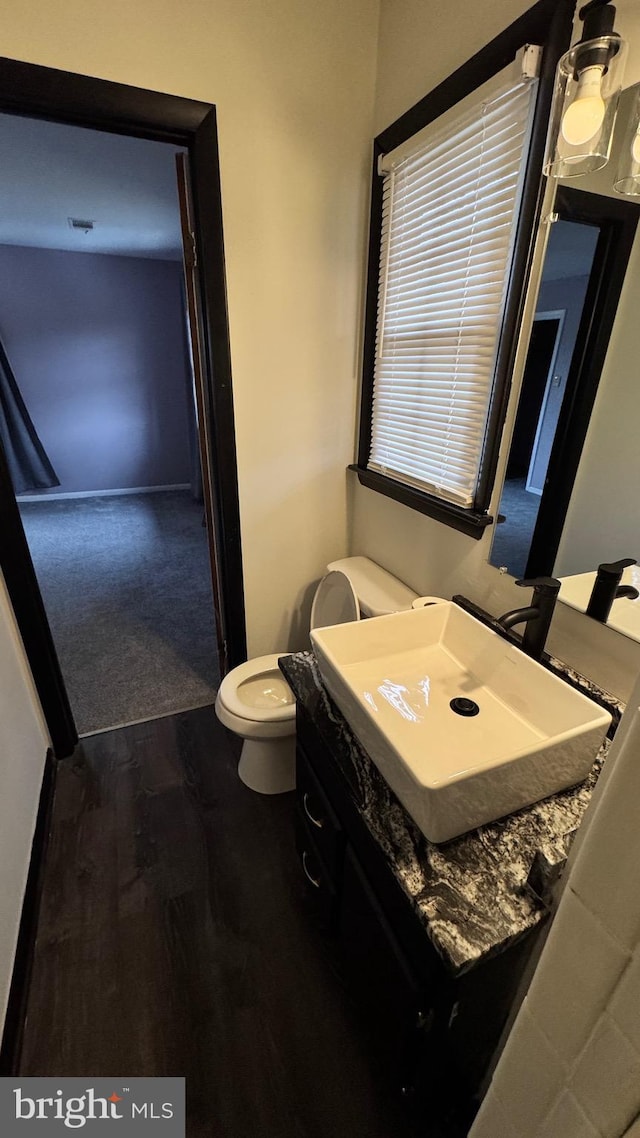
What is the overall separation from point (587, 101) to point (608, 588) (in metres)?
0.92

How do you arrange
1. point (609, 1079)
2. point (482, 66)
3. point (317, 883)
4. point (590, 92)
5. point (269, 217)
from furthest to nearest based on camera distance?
1. point (269, 217)
2. point (317, 883)
3. point (482, 66)
4. point (590, 92)
5. point (609, 1079)

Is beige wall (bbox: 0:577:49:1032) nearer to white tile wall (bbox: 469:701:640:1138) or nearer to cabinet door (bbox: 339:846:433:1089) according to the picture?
cabinet door (bbox: 339:846:433:1089)

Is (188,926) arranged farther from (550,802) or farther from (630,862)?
(630,862)

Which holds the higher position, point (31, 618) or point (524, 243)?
point (524, 243)

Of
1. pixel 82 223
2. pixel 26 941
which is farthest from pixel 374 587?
pixel 82 223

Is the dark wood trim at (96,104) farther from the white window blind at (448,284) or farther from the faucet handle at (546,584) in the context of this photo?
the faucet handle at (546,584)

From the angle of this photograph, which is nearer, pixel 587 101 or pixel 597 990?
pixel 597 990

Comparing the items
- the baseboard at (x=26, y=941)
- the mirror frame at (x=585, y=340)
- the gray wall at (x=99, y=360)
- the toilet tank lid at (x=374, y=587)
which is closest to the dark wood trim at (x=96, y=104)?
the mirror frame at (x=585, y=340)

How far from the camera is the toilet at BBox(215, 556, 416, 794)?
1595 millimetres

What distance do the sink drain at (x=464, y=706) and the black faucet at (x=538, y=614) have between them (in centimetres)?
18

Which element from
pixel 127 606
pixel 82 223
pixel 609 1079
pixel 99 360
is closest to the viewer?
pixel 609 1079

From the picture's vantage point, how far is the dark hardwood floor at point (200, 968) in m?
1.07

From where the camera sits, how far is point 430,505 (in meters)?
1.46

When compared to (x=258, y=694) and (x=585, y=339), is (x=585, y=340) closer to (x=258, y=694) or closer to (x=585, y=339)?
(x=585, y=339)
